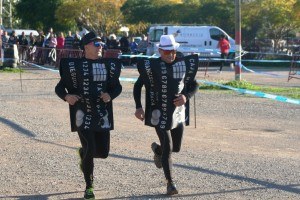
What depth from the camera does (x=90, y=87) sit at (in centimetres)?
729

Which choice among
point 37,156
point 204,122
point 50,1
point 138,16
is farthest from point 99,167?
point 50,1

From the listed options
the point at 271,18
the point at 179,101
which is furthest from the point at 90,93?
the point at 271,18

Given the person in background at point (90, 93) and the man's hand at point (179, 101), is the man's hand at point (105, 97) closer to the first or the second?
the person in background at point (90, 93)

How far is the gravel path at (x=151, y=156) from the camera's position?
25.8 ft

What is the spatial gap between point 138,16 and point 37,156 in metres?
45.9

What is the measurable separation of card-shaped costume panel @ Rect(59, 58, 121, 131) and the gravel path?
2.67 ft

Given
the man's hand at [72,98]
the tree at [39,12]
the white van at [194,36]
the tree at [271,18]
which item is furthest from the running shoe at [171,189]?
the tree at [39,12]

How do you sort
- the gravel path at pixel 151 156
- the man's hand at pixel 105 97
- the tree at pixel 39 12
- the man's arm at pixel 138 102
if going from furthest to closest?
1. the tree at pixel 39 12
2. the gravel path at pixel 151 156
3. the man's arm at pixel 138 102
4. the man's hand at pixel 105 97

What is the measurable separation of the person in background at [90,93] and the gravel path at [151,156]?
23.6 inches

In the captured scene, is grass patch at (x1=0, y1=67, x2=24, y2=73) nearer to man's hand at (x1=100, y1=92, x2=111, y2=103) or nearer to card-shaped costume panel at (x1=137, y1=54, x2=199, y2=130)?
card-shaped costume panel at (x1=137, y1=54, x2=199, y2=130)

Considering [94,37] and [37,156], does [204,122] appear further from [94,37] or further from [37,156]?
[94,37]

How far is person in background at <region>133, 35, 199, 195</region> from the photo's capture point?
749cm

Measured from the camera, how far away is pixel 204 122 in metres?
13.7

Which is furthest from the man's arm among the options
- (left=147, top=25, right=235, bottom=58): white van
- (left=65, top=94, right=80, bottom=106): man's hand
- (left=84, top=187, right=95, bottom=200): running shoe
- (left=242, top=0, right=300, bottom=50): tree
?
(left=242, top=0, right=300, bottom=50): tree
